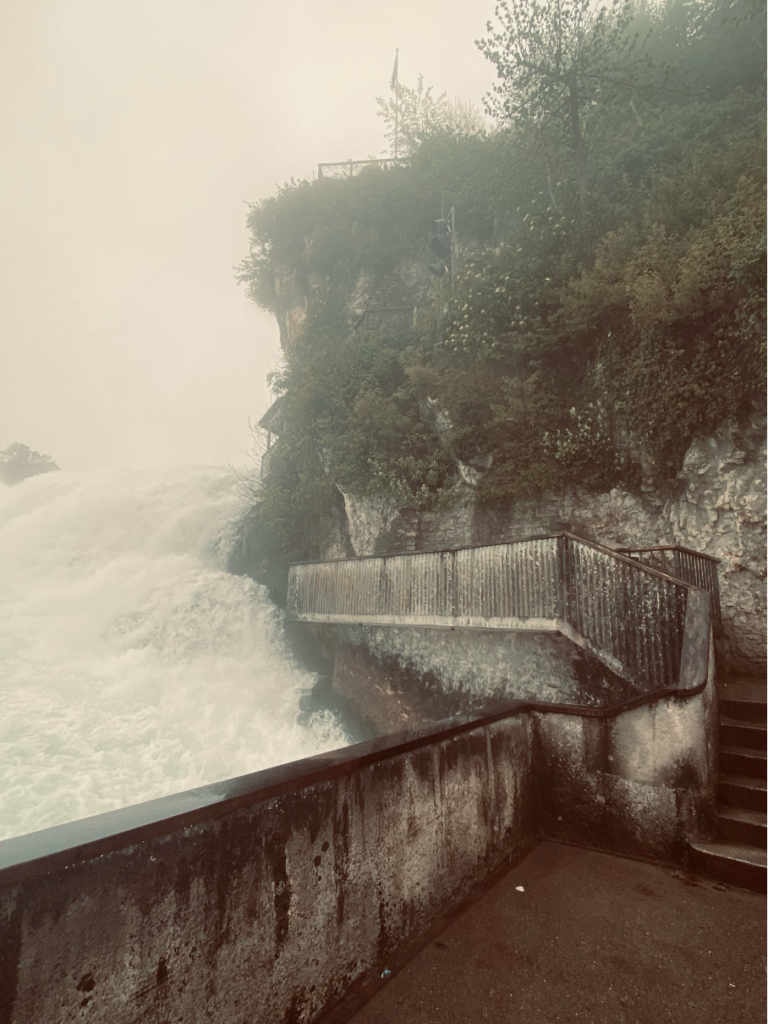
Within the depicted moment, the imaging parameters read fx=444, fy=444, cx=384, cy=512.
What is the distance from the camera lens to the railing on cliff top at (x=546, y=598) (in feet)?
18.6

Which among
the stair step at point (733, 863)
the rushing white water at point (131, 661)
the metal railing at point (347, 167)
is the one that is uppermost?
the metal railing at point (347, 167)

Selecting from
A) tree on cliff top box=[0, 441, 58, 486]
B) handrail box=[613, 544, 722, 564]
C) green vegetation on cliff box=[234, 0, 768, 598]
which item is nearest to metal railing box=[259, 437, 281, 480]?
green vegetation on cliff box=[234, 0, 768, 598]

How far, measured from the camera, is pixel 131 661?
13.7 m

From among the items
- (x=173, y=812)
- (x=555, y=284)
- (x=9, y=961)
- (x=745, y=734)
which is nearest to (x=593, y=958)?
(x=173, y=812)

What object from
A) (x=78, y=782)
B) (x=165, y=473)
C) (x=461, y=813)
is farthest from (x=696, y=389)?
(x=165, y=473)

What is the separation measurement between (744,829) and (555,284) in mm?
12274

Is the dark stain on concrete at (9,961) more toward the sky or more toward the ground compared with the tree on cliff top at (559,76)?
more toward the ground

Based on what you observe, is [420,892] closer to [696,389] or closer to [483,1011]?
[483,1011]

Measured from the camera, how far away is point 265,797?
187cm

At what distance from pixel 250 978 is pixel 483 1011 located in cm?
112

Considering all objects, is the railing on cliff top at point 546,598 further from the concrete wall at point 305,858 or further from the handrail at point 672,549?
the concrete wall at point 305,858

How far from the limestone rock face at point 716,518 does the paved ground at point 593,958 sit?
5.88 metres

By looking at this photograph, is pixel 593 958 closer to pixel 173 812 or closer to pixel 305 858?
pixel 305 858

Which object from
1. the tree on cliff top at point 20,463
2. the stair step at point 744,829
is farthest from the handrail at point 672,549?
the tree on cliff top at point 20,463
